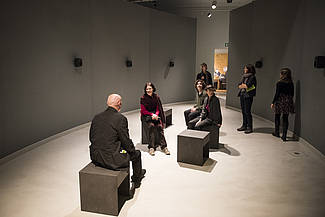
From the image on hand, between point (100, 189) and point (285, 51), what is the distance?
5539 millimetres

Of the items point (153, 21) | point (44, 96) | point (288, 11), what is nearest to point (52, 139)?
point (44, 96)

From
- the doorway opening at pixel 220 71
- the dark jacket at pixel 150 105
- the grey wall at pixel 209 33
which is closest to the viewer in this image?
the dark jacket at pixel 150 105

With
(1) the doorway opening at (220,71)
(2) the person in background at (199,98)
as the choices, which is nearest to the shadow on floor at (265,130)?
(2) the person in background at (199,98)

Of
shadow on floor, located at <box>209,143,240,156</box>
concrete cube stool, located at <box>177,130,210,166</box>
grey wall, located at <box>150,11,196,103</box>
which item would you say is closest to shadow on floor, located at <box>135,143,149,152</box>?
concrete cube stool, located at <box>177,130,210,166</box>

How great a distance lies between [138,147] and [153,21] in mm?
5249

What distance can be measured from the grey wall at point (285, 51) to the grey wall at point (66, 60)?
8.48 ft

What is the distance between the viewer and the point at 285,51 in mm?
6641

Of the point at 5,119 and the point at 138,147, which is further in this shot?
the point at 138,147

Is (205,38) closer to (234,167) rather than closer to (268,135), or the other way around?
(268,135)

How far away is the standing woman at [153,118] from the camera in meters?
5.04

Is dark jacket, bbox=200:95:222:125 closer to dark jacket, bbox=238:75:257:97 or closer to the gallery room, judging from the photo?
the gallery room

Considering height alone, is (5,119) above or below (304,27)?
below

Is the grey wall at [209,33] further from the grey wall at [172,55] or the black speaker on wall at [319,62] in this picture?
the black speaker on wall at [319,62]

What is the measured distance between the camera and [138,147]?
5434mm
